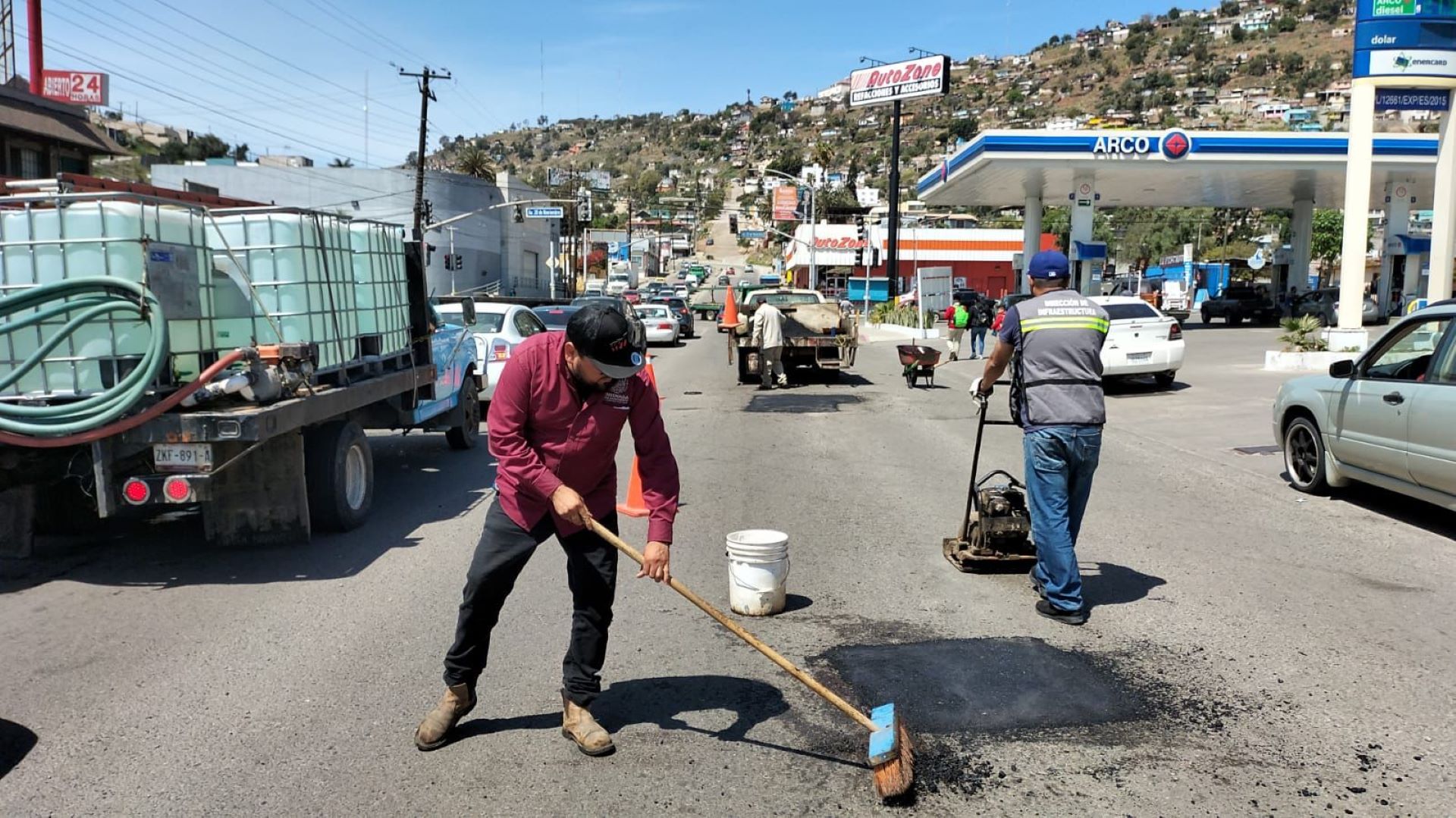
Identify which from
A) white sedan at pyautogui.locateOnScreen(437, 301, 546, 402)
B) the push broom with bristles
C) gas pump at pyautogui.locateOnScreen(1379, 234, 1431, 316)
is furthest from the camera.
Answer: gas pump at pyautogui.locateOnScreen(1379, 234, 1431, 316)

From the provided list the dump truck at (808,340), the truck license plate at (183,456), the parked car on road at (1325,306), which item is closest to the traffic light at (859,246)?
the parked car on road at (1325,306)

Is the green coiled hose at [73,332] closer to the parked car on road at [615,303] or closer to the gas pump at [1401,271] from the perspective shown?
the parked car on road at [615,303]

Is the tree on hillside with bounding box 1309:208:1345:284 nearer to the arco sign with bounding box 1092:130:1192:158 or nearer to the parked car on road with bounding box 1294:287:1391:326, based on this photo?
the parked car on road with bounding box 1294:287:1391:326

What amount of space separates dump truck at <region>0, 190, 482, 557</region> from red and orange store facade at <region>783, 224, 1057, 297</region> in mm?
67761

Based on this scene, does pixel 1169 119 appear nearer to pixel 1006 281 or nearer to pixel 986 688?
pixel 1006 281

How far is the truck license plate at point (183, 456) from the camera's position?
6.41 meters

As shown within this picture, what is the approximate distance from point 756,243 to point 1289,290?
121 m

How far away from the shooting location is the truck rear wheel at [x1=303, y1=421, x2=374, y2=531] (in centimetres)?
779

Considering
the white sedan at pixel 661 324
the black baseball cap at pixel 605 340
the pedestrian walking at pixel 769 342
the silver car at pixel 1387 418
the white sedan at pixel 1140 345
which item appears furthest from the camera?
the white sedan at pixel 661 324

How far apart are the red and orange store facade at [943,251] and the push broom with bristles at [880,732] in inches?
2807

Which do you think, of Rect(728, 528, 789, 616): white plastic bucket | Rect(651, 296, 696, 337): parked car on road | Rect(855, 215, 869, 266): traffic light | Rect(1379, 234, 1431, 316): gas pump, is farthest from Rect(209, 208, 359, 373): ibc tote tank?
Rect(855, 215, 869, 266): traffic light

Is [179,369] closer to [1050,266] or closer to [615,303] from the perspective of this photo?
[615,303]

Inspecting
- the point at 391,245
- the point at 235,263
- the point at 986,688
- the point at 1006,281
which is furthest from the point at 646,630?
the point at 1006,281

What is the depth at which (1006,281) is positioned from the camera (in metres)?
76.9
